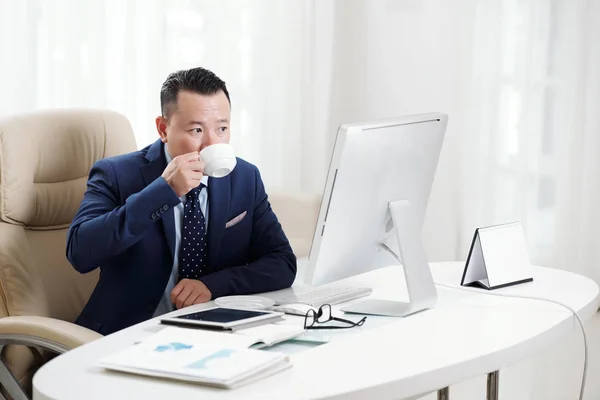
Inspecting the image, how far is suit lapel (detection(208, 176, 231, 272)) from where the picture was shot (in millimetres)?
2105

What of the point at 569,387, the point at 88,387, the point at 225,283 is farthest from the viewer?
the point at 569,387

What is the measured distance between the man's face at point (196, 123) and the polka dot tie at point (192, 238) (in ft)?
0.38

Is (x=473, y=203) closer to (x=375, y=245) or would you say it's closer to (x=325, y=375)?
(x=375, y=245)

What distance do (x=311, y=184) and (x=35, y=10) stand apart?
1418 millimetres

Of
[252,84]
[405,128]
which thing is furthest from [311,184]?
[405,128]

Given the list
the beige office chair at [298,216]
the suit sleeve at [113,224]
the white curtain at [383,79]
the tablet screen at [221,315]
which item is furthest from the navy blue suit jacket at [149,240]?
the white curtain at [383,79]

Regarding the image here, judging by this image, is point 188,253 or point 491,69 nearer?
point 188,253

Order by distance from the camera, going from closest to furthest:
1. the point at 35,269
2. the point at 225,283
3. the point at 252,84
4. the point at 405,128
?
1. the point at 405,128
2. the point at 225,283
3. the point at 35,269
4. the point at 252,84

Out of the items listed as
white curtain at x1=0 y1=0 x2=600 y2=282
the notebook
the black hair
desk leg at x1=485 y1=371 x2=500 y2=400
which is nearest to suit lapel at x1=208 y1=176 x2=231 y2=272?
the black hair

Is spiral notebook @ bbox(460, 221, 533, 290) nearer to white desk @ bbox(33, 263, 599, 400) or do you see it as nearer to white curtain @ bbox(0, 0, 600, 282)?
white desk @ bbox(33, 263, 599, 400)

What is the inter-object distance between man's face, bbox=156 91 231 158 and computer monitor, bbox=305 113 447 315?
0.44 meters

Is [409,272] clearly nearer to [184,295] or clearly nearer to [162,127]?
[184,295]

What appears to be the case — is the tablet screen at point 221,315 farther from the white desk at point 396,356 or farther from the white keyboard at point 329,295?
the white keyboard at point 329,295

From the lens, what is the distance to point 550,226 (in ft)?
11.9
